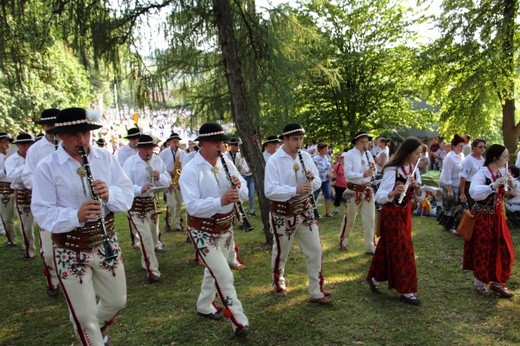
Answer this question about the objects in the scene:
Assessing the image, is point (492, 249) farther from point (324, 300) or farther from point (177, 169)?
point (177, 169)

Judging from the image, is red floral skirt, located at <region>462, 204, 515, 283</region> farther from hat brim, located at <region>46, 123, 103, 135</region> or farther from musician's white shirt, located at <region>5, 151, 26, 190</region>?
musician's white shirt, located at <region>5, 151, 26, 190</region>

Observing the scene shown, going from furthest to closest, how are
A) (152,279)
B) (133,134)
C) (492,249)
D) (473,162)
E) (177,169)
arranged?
(177,169), (133,134), (473,162), (152,279), (492,249)

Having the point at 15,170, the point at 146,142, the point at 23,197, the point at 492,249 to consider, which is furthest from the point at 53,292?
the point at 492,249

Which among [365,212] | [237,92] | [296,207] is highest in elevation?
[237,92]

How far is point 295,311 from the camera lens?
506 cm

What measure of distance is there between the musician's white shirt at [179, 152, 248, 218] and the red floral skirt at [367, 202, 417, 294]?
1979mm

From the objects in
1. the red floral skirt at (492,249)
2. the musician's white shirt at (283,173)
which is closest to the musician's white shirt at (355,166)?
the musician's white shirt at (283,173)

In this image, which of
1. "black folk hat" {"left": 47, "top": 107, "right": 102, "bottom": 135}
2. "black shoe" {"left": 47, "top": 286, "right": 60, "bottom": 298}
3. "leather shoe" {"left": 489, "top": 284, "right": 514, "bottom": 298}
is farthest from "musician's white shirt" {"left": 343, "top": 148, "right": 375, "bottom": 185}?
"black shoe" {"left": 47, "top": 286, "right": 60, "bottom": 298}

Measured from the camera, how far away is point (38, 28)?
600cm

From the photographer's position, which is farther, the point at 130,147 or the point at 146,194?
the point at 130,147

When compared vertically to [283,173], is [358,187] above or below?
below

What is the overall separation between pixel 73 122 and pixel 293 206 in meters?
2.77

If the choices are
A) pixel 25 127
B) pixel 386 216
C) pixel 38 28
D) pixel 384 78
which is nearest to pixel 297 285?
pixel 386 216

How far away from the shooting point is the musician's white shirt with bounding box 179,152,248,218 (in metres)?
4.32
